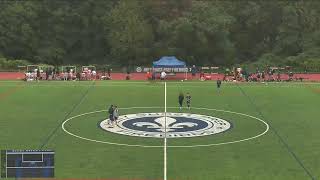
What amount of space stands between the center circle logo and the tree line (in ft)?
138

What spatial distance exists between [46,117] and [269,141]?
646 inches

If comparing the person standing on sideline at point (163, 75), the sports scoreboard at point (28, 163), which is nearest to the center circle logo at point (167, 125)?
the sports scoreboard at point (28, 163)

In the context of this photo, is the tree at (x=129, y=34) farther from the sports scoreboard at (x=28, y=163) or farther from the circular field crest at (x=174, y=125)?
the sports scoreboard at (x=28, y=163)

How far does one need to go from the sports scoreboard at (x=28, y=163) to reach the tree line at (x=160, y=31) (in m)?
61.9

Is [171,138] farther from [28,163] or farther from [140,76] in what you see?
[140,76]

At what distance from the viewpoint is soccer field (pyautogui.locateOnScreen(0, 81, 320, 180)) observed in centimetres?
2706

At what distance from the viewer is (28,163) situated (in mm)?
20938

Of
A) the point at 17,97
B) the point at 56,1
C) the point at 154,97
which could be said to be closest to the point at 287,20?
the point at 56,1

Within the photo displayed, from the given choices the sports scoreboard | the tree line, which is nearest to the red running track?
the tree line

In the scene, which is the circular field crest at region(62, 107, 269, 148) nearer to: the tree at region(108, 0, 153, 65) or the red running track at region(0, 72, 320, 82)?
the red running track at region(0, 72, 320, 82)

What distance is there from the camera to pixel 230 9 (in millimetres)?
95875

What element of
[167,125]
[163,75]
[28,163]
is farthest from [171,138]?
[163,75]

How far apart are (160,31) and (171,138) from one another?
55523mm

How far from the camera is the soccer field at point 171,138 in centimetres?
2706
